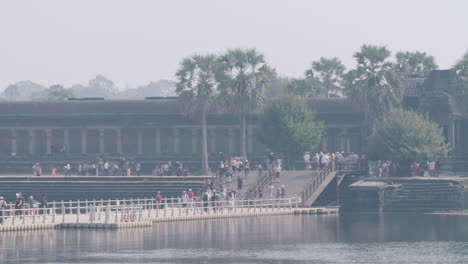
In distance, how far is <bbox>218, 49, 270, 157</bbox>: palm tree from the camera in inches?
4087

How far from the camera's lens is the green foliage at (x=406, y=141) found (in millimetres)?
90750

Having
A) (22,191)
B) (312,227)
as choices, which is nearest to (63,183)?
(22,191)

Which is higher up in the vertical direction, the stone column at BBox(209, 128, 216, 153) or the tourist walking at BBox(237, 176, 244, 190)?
the stone column at BBox(209, 128, 216, 153)

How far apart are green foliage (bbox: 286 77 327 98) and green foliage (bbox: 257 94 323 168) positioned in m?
28.7

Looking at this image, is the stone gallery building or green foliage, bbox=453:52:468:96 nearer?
green foliage, bbox=453:52:468:96

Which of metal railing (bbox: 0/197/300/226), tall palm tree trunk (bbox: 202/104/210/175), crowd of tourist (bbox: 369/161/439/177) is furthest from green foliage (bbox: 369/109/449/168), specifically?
tall palm tree trunk (bbox: 202/104/210/175)

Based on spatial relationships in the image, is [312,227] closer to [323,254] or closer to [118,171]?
[323,254]

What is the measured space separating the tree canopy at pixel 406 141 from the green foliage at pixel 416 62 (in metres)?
32.9

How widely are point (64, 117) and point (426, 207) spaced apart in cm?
4480

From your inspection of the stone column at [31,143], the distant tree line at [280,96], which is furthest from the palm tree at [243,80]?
the stone column at [31,143]

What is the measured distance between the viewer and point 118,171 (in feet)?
338

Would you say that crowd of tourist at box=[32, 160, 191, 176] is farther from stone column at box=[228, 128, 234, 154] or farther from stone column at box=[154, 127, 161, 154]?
stone column at box=[228, 128, 234, 154]

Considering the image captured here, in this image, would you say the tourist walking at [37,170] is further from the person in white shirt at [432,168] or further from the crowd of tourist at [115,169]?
the person in white shirt at [432,168]

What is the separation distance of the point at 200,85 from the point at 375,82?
16.2 meters
